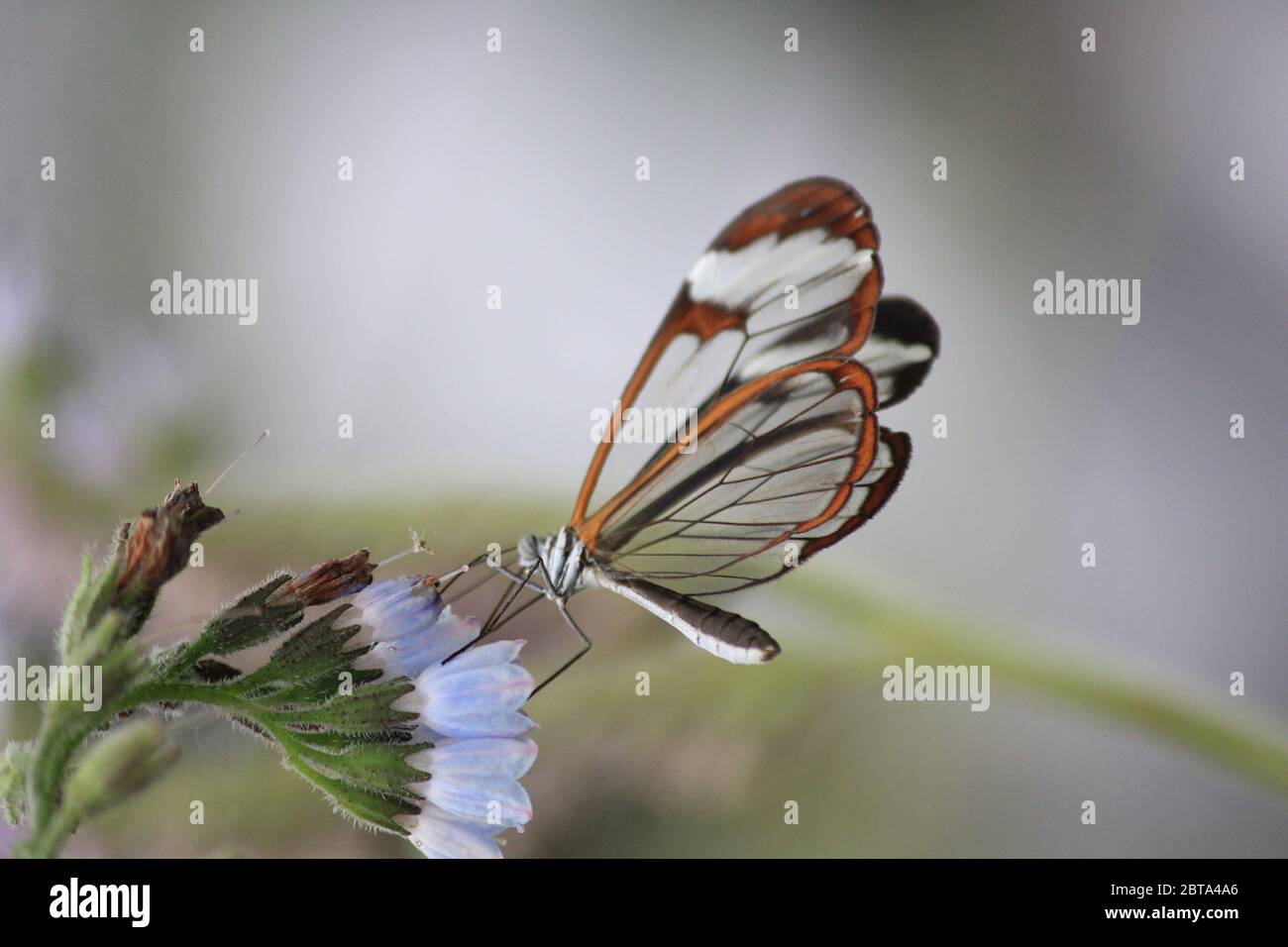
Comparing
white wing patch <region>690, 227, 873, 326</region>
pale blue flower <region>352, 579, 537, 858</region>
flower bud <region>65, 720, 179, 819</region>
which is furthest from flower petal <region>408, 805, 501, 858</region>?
white wing patch <region>690, 227, 873, 326</region>

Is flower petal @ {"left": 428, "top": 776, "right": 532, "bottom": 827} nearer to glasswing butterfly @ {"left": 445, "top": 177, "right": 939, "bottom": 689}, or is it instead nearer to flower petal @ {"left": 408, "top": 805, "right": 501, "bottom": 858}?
flower petal @ {"left": 408, "top": 805, "right": 501, "bottom": 858}

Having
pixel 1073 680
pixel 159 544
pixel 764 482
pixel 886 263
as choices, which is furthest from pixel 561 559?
pixel 886 263

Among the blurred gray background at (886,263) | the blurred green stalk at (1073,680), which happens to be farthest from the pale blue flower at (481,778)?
the blurred gray background at (886,263)

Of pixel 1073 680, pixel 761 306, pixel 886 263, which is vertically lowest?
pixel 1073 680

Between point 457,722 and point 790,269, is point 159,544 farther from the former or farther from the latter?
point 790,269

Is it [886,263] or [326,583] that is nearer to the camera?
[326,583]

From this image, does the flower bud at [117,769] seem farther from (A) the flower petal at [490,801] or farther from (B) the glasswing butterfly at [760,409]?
(B) the glasswing butterfly at [760,409]
